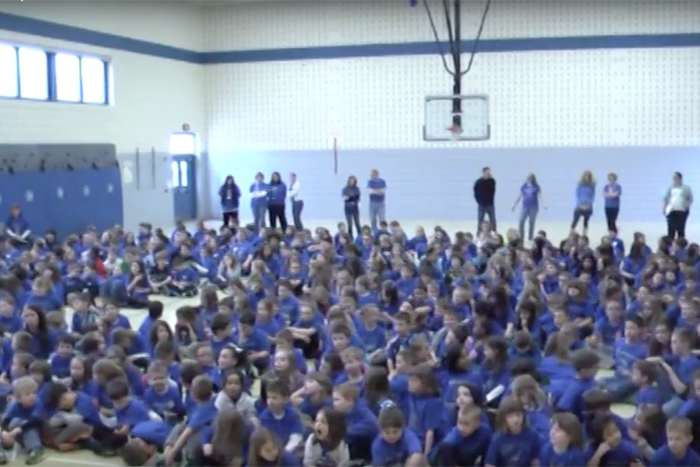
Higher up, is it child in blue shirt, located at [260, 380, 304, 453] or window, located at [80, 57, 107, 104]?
window, located at [80, 57, 107, 104]

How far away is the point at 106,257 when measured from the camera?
13664mm

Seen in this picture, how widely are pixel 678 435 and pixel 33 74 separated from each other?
51.5ft

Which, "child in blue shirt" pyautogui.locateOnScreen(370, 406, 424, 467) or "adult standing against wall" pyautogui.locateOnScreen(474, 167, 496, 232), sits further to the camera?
"adult standing against wall" pyautogui.locateOnScreen(474, 167, 496, 232)

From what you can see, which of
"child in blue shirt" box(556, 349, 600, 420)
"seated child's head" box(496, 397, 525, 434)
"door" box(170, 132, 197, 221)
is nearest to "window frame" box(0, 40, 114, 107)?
"door" box(170, 132, 197, 221)

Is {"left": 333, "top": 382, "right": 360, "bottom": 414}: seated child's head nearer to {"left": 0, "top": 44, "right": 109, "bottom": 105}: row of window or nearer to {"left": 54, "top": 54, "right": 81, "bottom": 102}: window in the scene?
{"left": 0, "top": 44, "right": 109, "bottom": 105}: row of window

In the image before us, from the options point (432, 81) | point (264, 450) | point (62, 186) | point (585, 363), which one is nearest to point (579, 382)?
point (585, 363)

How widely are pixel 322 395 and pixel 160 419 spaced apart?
1.37m

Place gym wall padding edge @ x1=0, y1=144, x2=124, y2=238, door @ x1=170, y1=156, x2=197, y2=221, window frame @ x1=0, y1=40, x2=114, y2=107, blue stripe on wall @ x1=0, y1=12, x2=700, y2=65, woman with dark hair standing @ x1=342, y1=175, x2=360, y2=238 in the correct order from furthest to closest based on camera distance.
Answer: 1. door @ x1=170, y1=156, x2=197, y2=221
2. blue stripe on wall @ x1=0, y1=12, x2=700, y2=65
3. woman with dark hair standing @ x1=342, y1=175, x2=360, y2=238
4. window frame @ x1=0, y1=40, x2=114, y2=107
5. gym wall padding edge @ x1=0, y1=144, x2=124, y2=238

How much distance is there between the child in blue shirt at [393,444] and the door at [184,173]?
59.9ft

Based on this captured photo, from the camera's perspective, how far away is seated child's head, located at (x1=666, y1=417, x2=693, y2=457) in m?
4.85

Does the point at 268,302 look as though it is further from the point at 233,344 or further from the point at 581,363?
the point at 581,363

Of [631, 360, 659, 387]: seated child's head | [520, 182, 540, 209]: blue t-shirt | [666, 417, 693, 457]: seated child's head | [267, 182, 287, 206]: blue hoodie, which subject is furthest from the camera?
[267, 182, 287, 206]: blue hoodie

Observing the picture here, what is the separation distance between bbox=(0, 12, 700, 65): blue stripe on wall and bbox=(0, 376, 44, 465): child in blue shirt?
43.9 ft

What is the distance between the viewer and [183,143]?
A: 924 inches
